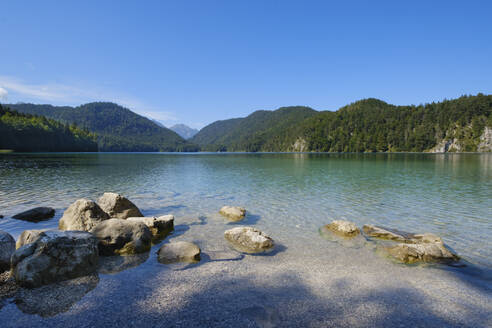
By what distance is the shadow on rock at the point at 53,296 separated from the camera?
560 cm

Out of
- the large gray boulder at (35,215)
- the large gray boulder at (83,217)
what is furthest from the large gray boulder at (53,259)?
the large gray boulder at (35,215)

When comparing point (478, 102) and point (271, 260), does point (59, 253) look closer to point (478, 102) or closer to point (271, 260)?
point (271, 260)

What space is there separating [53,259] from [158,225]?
4872mm

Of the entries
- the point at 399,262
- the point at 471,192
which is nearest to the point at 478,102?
the point at 471,192

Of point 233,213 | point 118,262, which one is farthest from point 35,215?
point 233,213

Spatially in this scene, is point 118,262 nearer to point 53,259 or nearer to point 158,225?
point 53,259

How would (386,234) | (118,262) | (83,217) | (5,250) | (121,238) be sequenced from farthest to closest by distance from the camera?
1. (386,234)
2. (83,217)
3. (121,238)
4. (118,262)
5. (5,250)

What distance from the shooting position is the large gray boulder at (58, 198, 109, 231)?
429 inches

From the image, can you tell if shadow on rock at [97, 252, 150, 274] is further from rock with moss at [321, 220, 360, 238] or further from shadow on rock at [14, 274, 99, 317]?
rock with moss at [321, 220, 360, 238]

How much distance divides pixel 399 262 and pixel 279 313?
18.5ft

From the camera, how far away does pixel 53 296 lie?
20.1ft

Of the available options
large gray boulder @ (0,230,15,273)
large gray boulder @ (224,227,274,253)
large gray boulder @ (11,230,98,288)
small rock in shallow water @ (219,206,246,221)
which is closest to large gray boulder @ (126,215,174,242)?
large gray boulder @ (11,230,98,288)

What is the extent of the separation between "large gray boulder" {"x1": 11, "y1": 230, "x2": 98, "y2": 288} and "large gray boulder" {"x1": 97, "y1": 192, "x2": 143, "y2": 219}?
17.4 feet

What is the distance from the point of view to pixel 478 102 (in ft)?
621
